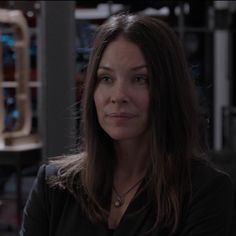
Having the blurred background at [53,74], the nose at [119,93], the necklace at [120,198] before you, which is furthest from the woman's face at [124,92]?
the blurred background at [53,74]

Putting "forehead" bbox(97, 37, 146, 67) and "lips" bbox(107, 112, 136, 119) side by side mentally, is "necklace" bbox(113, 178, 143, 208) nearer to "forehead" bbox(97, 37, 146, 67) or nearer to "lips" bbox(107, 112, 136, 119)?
"lips" bbox(107, 112, 136, 119)

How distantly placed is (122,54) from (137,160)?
27cm

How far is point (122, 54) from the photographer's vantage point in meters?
1.37

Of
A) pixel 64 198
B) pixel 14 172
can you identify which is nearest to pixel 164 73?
pixel 64 198

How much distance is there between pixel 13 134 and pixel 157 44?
7.60ft

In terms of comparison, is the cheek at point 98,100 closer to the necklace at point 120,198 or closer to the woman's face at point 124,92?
the woman's face at point 124,92

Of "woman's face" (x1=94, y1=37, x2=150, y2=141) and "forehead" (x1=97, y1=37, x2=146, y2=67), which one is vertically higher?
"forehead" (x1=97, y1=37, x2=146, y2=67)

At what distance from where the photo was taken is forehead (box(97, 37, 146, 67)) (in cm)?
135

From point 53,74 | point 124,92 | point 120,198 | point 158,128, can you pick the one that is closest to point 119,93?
point 124,92

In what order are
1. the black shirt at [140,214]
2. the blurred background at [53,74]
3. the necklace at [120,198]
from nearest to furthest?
the black shirt at [140,214], the necklace at [120,198], the blurred background at [53,74]

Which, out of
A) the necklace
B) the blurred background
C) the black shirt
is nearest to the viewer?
the black shirt

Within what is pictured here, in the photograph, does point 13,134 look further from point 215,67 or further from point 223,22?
point 215,67

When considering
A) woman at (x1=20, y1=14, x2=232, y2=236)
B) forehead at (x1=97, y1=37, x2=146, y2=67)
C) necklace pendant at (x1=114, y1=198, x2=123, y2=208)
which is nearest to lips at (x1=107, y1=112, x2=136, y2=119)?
woman at (x1=20, y1=14, x2=232, y2=236)

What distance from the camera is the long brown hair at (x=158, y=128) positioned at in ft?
4.41
